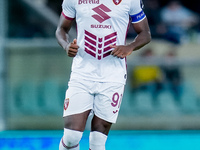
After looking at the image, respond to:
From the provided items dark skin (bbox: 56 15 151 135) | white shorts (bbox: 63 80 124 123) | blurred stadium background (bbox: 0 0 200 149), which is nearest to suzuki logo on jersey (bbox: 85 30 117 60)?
dark skin (bbox: 56 15 151 135)

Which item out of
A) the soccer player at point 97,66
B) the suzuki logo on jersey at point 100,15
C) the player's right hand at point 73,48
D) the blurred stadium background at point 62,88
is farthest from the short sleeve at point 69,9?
the blurred stadium background at point 62,88

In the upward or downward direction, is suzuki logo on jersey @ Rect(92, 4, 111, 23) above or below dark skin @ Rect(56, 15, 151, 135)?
above

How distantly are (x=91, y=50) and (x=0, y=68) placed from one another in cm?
384

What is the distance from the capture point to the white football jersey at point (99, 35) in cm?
480

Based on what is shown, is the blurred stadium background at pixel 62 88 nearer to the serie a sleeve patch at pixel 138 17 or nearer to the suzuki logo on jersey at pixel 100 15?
the serie a sleeve patch at pixel 138 17

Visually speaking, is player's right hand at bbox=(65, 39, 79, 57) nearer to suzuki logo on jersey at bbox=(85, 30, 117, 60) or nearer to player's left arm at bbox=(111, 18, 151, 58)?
suzuki logo on jersey at bbox=(85, 30, 117, 60)

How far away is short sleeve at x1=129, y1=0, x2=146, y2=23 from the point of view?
4.89 metres

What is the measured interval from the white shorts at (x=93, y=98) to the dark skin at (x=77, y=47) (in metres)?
0.05

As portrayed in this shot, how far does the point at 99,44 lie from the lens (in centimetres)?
480

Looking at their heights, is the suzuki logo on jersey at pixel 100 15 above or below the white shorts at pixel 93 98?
above

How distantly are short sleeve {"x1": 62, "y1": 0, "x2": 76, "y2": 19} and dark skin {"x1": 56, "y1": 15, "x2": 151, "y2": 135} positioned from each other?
64 millimetres

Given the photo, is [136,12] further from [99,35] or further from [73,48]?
[73,48]

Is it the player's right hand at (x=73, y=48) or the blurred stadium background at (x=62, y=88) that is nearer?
the player's right hand at (x=73, y=48)

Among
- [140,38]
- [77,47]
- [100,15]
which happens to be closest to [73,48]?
[77,47]
